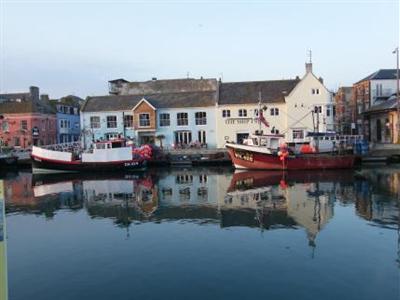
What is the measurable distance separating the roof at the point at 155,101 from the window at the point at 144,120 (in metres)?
1.84

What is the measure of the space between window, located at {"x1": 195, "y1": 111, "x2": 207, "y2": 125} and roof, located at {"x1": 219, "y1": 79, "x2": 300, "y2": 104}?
262cm

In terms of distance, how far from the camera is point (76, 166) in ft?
136

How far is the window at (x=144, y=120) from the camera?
55.9 metres

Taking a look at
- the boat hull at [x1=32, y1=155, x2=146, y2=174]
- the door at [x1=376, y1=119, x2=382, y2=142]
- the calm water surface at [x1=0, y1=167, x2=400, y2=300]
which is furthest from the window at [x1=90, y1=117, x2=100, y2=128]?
Result: the door at [x1=376, y1=119, x2=382, y2=142]

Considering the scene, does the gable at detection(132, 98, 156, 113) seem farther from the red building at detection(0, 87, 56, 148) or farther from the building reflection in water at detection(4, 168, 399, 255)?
the building reflection in water at detection(4, 168, 399, 255)

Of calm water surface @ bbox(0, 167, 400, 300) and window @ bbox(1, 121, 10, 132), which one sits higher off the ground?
window @ bbox(1, 121, 10, 132)

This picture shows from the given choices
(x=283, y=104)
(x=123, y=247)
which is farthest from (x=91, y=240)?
(x=283, y=104)

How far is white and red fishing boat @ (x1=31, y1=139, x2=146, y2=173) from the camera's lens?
4119 cm

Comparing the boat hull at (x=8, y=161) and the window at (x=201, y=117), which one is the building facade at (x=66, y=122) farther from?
the window at (x=201, y=117)

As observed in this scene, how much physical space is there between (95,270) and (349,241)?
8293 millimetres

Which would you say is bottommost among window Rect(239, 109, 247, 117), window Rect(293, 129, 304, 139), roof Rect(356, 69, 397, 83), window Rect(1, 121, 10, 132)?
window Rect(293, 129, 304, 139)

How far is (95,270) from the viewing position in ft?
40.5

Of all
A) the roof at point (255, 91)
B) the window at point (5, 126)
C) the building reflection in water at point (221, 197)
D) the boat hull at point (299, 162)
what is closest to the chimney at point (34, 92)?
the window at point (5, 126)

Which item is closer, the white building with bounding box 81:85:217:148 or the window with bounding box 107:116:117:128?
the white building with bounding box 81:85:217:148
